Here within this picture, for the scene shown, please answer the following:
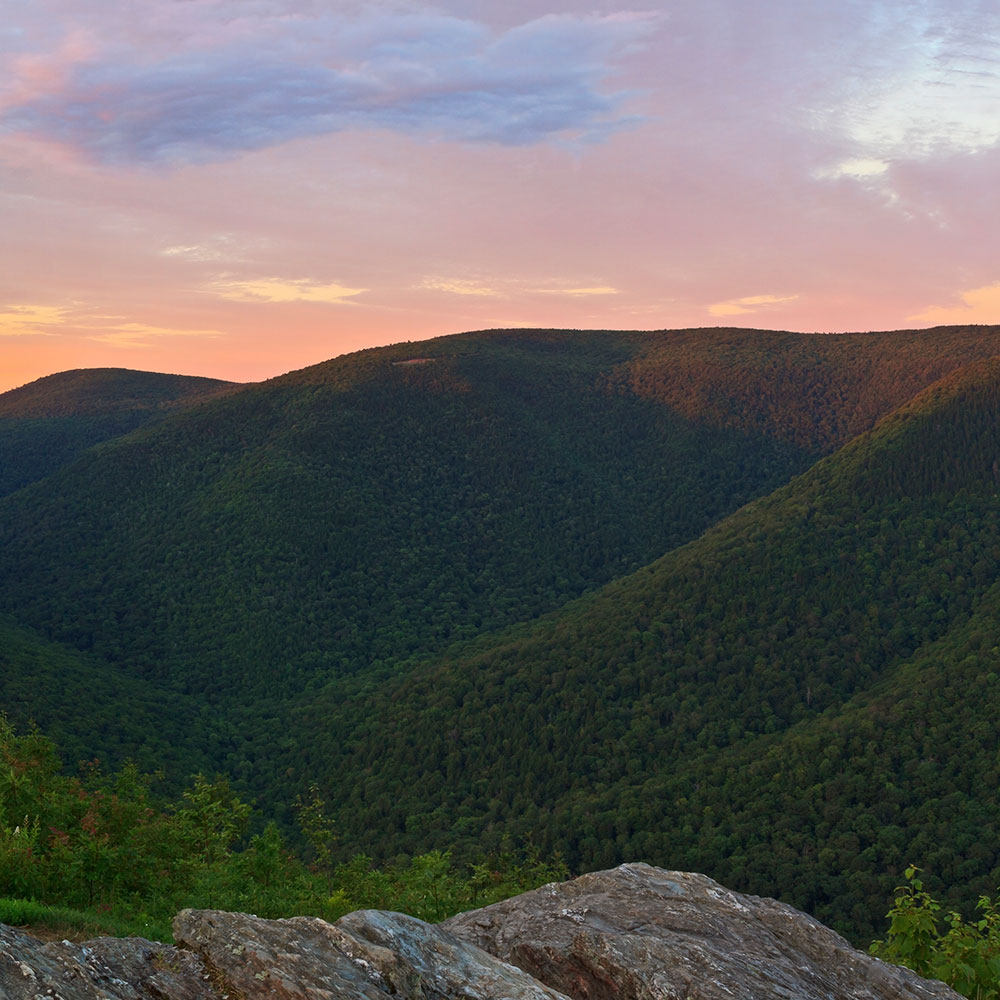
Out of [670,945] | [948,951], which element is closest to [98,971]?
[670,945]

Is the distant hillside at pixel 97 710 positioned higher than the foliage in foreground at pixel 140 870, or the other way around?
the foliage in foreground at pixel 140 870

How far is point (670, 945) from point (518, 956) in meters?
2.51

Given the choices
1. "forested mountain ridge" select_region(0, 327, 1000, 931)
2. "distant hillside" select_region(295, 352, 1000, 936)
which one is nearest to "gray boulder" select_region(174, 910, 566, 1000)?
"distant hillside" select_region(295, 352, 1000, 936)

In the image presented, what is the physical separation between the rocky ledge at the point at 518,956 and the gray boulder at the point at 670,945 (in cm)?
2

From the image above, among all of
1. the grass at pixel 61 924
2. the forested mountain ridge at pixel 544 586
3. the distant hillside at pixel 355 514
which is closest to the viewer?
the grass at pixel 61 924

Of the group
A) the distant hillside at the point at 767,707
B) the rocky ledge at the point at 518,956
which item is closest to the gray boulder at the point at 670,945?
the rocky ledge at the point at 518,956

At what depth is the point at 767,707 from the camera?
82750mm

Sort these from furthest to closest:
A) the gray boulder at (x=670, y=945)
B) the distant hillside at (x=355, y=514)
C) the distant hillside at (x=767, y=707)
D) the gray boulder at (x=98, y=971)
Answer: the distant hillside at (x=355, y=514) → the distant hillside at (x=767, y=707) → the gray boulder at (x=670, y=945) → the gray boulder at (x=98, y=971)

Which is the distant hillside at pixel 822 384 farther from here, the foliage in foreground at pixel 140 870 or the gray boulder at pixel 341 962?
the gray boulder at pixel 341 962

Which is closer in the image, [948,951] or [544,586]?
[948,951]

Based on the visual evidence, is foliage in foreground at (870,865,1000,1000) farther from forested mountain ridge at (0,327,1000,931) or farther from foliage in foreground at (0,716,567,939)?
forested mountain ridge at (0,327,1000,931)

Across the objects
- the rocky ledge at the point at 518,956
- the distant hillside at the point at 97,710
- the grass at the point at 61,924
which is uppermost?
the rocky ledge at the point at 518,956

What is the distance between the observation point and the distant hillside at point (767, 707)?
2434 inches

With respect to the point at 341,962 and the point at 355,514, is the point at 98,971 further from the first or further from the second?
the point at 355,514
